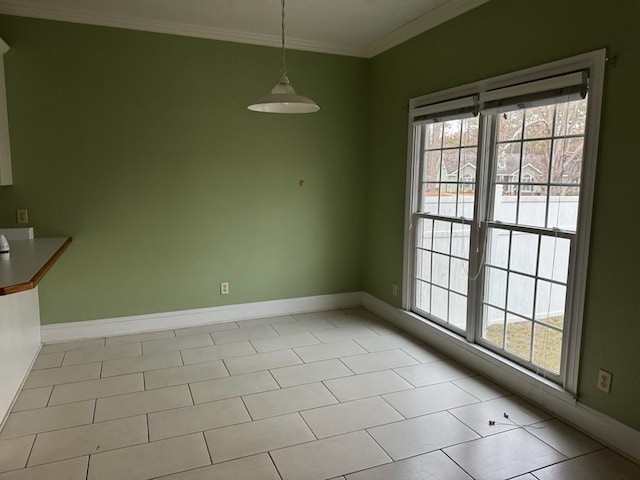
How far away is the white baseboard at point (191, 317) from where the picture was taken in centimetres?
394

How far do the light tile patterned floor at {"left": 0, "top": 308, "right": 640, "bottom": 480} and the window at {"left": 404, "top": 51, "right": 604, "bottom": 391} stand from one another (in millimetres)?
431

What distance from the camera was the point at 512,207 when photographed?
122 inches

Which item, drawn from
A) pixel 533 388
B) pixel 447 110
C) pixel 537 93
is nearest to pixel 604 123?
pixel 537 93

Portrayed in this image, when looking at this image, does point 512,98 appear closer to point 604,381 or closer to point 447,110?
point 447,110

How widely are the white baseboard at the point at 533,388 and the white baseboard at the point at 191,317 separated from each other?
0.95 meters

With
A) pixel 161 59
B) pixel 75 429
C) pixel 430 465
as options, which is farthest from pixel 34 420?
pixel 161 59

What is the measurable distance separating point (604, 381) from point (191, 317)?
3.30 meters

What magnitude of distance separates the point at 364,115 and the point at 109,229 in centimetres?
268

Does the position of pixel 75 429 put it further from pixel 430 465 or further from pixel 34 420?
pixel 430 465

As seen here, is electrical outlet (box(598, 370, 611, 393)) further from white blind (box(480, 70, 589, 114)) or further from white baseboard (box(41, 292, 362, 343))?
white baseboard (box(41, 292, 362, 343))

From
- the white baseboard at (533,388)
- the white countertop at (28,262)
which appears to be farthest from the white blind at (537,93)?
the white countertop at (28,262)

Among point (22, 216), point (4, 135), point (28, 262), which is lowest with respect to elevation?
point (28, 262)

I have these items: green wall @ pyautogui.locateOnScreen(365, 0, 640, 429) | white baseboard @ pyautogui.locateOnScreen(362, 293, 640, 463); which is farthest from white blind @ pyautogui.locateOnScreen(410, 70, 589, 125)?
white baseboard @ pyautogui.locateOnScreen(362, 293, 640, 463)

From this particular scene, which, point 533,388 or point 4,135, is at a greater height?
point 4,135
